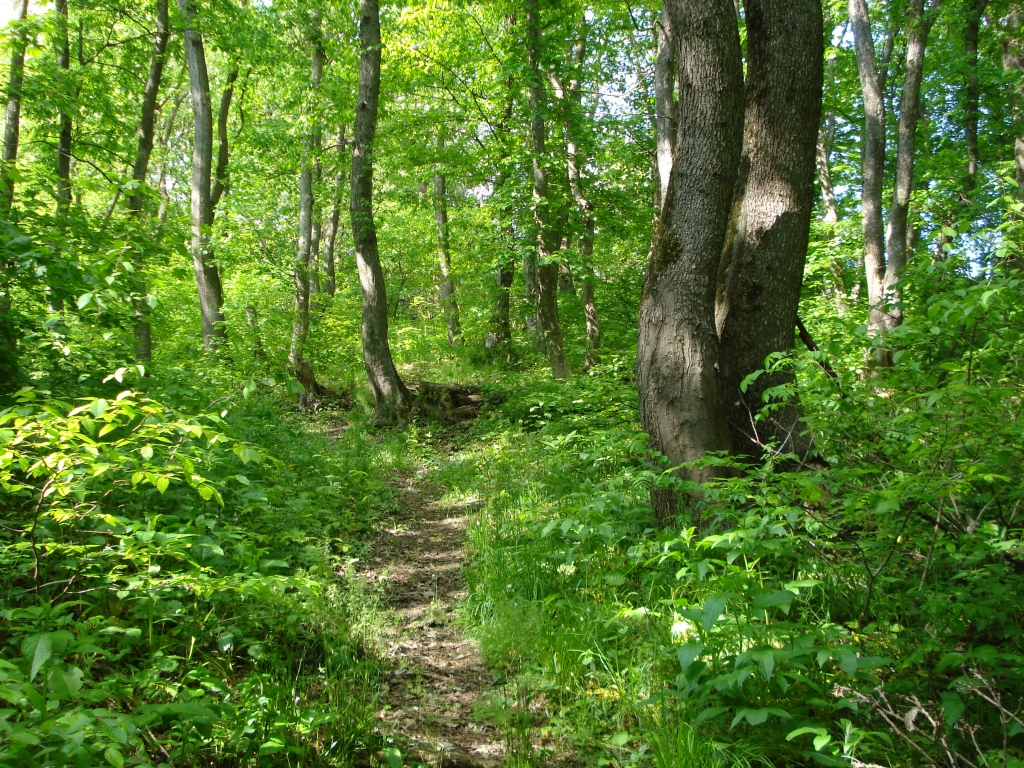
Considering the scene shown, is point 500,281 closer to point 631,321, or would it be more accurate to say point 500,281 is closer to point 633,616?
point 631,321

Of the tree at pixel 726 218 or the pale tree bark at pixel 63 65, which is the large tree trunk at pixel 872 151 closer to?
the tree at pixel 726 218

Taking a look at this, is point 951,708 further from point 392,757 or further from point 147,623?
point 147,623

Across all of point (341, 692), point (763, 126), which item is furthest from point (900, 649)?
point (763, 126)

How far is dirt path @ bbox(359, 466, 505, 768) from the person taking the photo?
295cm

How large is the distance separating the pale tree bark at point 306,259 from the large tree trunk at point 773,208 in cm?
942

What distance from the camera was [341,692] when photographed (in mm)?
3078

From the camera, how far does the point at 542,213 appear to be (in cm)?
1144

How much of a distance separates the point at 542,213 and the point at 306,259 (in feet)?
18.6

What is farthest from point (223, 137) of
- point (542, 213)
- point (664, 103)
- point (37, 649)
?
point (37, 649)

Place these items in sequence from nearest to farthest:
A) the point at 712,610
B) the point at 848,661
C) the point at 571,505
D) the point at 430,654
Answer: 1. the point at 848,661
2. the point at 712,610
3. the point at 430,654
4. the point at 571,505

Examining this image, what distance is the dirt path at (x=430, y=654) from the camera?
2947 mm

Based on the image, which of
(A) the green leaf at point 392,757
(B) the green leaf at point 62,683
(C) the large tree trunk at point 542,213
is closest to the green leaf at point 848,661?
(A) the green leaf at point 392,757

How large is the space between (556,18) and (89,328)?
393 inches

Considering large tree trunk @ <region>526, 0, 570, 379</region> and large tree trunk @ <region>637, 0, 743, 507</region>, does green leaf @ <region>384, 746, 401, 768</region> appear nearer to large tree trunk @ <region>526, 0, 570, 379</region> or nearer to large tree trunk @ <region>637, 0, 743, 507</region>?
large tree trunk @ <region>637, 0, 743, 507</region>
